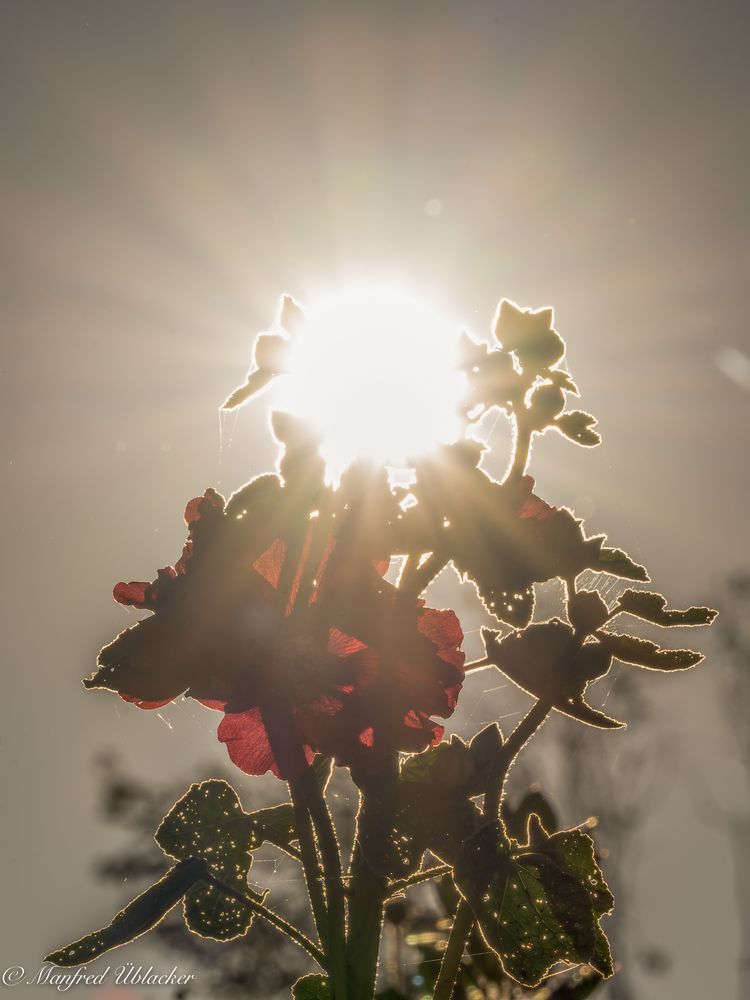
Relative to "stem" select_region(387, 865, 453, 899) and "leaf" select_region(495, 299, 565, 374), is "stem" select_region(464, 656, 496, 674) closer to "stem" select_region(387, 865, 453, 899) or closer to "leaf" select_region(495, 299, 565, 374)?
"stem" select_region(387, 865, 453, 899)

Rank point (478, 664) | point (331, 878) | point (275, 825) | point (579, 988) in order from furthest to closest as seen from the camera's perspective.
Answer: point (579, 988) < point (275, 825) < point (478, 664) < point (331, 878)

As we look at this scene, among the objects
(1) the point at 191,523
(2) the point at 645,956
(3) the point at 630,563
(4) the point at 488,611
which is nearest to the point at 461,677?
(4) the point at 488,611

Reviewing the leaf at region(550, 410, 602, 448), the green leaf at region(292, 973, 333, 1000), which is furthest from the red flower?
the green leaf at region(292, 973, 333, 1000)

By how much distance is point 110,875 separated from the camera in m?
4.02

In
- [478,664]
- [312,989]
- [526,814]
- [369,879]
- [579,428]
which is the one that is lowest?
[312,989]

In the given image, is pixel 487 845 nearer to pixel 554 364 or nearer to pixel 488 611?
A: pixel 488 611

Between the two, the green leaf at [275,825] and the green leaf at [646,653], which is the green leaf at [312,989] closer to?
the green leaf at [275,825]

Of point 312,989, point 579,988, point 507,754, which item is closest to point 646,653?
point 507,754

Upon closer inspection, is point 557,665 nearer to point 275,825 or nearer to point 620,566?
point 620,566

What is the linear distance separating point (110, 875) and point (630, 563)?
3870mm

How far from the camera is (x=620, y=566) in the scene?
875 mm

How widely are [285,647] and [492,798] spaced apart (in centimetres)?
25

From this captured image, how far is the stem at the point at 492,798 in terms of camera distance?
83 cm

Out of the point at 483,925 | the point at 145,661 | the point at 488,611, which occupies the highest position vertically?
the point at 488,611
